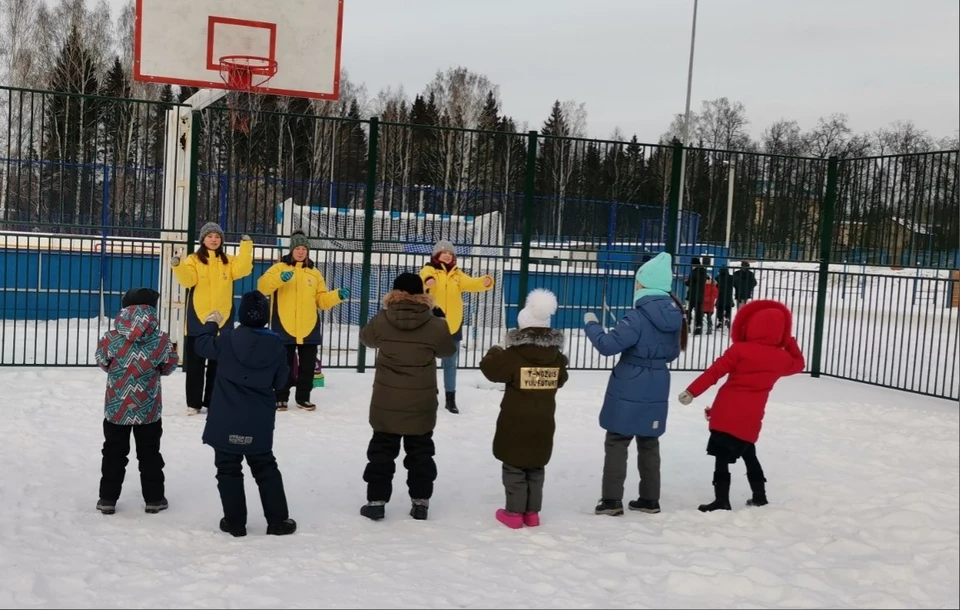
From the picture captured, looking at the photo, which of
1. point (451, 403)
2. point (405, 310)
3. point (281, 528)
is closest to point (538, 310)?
point (405, 310)

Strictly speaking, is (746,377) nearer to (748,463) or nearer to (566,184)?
(748,463)

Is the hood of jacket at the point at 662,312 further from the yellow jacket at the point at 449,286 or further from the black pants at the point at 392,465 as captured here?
the yellow jacket at the point at 449,286

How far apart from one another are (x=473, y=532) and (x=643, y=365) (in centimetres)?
159

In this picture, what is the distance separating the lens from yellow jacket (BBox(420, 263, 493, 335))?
9039mm

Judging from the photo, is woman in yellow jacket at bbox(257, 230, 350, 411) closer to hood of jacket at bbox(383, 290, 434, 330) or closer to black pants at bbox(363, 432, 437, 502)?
hood of jacket at bbox(383, 290, 434, 330)

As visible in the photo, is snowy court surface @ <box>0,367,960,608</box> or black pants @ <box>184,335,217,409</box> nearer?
snowy court surface @ <box>0,367,960,608</box>

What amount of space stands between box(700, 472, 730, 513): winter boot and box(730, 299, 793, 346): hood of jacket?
0.95 m

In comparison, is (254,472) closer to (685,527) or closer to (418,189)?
(685,527)

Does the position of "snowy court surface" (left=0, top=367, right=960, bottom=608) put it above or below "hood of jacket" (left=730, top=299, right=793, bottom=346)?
below

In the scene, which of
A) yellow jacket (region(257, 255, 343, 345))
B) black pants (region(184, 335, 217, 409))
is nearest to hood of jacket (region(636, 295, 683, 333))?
yellow jacket (region(257, 255, 343, 345))

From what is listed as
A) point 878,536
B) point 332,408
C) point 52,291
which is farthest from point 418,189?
point 878,536

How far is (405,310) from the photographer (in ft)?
18.9

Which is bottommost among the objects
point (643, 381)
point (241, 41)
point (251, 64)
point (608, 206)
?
point (643, 381)

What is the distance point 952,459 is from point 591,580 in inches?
175
